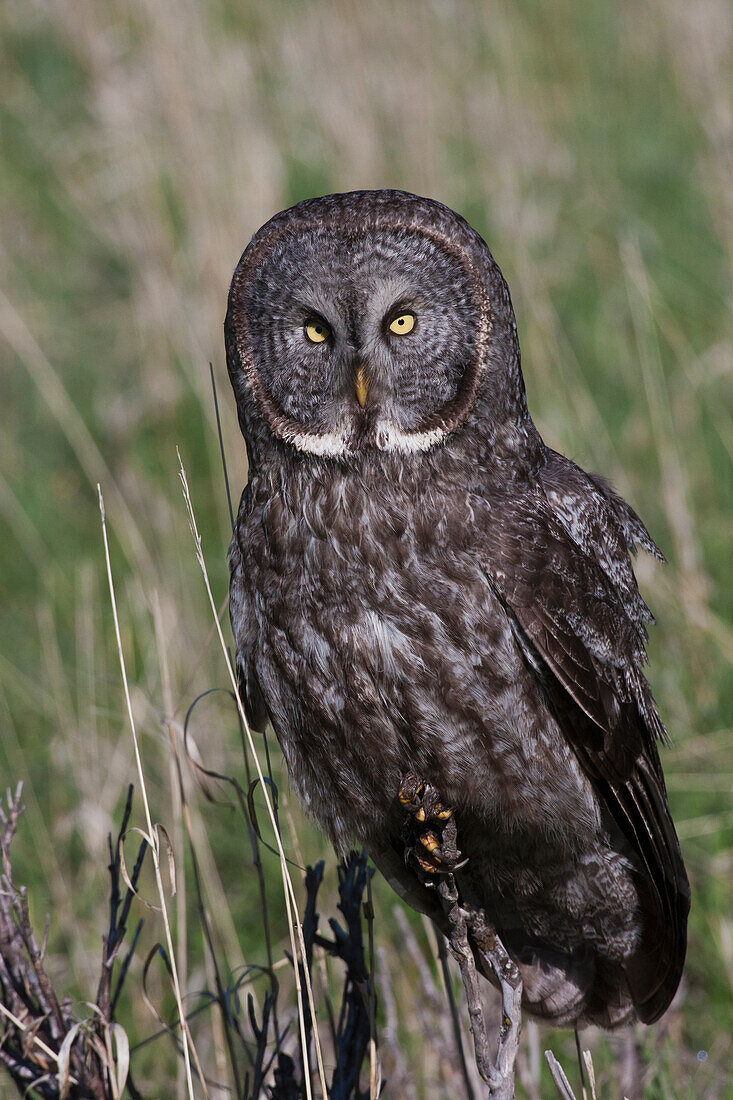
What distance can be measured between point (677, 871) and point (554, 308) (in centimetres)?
408

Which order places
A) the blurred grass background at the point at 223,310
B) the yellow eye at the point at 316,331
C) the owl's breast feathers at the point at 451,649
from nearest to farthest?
the owl's breast feathers at the point at 451,649, the yellow eye at the point at 316,331, the blurred grass background at the point at 223,310

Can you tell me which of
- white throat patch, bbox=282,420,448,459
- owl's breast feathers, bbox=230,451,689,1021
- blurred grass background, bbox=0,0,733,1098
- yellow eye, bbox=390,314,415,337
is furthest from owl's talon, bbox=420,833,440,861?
yellow eye, bbox=390,314,415,337

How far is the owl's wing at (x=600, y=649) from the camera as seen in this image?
244 centimetres

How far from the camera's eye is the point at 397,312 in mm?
2457

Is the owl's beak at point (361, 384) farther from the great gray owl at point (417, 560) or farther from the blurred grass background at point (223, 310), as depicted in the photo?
the blurred grass background at point (223, 310)

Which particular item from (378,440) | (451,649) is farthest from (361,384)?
(451,649)

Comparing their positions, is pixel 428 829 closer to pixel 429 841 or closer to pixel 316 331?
pixel 429 841

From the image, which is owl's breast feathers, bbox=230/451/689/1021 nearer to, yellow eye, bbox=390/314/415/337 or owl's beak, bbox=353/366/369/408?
owl's beak, bbox=353/366/369/408

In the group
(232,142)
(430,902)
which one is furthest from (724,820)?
(232,142)

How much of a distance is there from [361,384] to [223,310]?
124 inches

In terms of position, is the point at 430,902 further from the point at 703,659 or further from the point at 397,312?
the point at 703,659

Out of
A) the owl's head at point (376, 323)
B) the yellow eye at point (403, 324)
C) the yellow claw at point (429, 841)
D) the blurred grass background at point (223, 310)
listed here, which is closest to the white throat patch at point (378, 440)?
the owl's head at point (376, 323)

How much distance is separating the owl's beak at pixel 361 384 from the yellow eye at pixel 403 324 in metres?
0.11

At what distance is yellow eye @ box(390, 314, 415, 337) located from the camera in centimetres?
246
